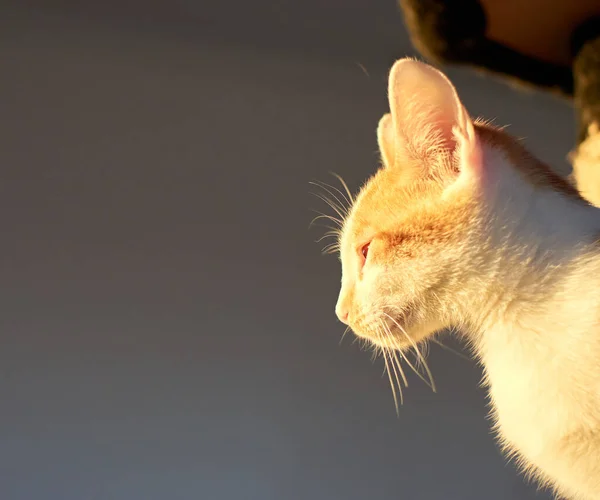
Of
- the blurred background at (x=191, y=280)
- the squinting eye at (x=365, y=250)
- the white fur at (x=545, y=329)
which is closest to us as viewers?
the white fur at (x=545, y=329)

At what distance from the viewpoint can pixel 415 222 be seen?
46 centimetres

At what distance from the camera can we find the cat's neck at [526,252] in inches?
16.8

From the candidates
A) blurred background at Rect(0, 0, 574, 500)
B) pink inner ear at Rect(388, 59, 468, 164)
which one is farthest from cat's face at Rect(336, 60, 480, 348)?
blurred background at Rect(0, 0, 574, 500)

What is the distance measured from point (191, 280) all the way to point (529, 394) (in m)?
1.06

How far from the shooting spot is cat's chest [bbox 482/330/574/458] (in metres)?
0.40

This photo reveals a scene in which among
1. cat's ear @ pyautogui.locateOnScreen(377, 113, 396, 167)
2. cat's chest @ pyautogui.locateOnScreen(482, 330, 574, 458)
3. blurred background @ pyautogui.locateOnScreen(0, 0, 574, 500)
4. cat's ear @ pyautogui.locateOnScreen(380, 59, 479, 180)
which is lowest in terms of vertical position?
blurred background @ pyautogui.locateOnScreen(0, 0, 574, 500)

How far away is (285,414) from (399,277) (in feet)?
3.23

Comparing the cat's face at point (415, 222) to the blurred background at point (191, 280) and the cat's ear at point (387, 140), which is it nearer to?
the cat's ear at point (387, 140)

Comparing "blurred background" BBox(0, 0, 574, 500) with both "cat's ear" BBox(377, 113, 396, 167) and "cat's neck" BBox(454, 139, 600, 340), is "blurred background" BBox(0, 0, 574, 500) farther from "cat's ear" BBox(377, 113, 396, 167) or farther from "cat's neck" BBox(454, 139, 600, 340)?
"cat's neck" BBox(454, 139, 600, 340)

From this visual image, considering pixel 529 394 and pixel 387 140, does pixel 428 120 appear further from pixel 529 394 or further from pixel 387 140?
pixel 529 394

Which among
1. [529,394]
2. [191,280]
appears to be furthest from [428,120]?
[191,280]

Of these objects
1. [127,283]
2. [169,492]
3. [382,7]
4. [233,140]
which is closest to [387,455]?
[169,492]

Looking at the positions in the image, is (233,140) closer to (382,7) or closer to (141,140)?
(141,140)

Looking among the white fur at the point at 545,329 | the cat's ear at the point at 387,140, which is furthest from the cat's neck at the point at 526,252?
the cat's ear at the point at 387,140
